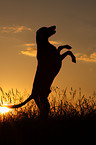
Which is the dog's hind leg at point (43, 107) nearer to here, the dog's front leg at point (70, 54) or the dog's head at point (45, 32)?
the dog's front leg at point (70, 54)

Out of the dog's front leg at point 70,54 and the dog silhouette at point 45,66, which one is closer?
the dog silhouette at point 45,66

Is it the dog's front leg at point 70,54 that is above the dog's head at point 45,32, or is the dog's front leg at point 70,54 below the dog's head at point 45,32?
below

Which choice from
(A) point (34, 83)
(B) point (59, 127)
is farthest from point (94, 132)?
(A) point (34, 83)

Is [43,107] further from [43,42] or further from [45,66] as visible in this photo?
[43,42]

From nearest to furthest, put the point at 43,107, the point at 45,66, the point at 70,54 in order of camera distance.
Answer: the point at 43,107
the point at 45,66
the point at 70,54

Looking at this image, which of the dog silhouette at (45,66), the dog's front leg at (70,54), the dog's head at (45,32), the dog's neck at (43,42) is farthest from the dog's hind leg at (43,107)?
the dog's head at (45,32)

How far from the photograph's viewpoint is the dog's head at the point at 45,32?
4.38 meters

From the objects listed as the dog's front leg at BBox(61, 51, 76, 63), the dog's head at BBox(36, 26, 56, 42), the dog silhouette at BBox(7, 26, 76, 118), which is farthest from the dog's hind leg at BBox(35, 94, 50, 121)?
the dog's head at BBox(36, 26, 56, 42)

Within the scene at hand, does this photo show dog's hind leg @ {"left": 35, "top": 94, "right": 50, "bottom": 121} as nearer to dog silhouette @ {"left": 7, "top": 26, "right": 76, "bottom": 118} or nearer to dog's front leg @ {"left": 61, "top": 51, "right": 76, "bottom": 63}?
dog silhouette @ {"left": 7, "top": 26, "right": 76, "bottom": 118}

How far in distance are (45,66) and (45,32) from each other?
0.65m

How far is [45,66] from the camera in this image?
431 centimetres

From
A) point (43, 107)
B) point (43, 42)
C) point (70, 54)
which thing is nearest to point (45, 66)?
point (43, 42)

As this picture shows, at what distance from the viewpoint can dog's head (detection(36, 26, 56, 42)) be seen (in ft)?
14.4

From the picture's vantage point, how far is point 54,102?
6000 millimetres
